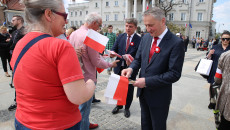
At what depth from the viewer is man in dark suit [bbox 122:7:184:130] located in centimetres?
175

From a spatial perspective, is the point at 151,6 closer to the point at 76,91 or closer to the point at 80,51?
the point at 80,51

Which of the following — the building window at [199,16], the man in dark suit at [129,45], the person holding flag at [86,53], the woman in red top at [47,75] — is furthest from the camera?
the building window at [199,16]

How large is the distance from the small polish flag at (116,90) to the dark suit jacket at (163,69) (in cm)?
30

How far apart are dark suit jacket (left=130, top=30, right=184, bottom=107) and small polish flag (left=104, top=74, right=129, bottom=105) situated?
0.30 meters

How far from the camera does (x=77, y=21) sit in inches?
2307

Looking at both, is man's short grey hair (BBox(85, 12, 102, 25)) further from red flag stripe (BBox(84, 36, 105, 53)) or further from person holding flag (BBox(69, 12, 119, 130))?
red flag stripe (BBox(84, 36, 105, 53))

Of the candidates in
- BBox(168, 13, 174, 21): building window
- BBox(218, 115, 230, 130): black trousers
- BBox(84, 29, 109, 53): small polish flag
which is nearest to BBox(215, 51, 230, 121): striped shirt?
BBox(218, 115, 230, 130): black trousers

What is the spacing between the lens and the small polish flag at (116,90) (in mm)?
1685

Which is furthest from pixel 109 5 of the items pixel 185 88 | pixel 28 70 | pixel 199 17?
pixel 28 70

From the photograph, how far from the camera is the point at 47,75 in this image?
38.0 inches

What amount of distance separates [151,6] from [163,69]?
32.7 meters

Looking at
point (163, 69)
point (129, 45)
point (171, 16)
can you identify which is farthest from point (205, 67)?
point (171, 16)

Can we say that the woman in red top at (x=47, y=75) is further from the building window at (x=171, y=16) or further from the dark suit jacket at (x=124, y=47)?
the building window at (x=171, y=16)

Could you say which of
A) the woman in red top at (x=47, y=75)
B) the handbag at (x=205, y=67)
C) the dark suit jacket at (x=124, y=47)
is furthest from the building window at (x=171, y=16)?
the woman in red top at (x=47, y=75)
